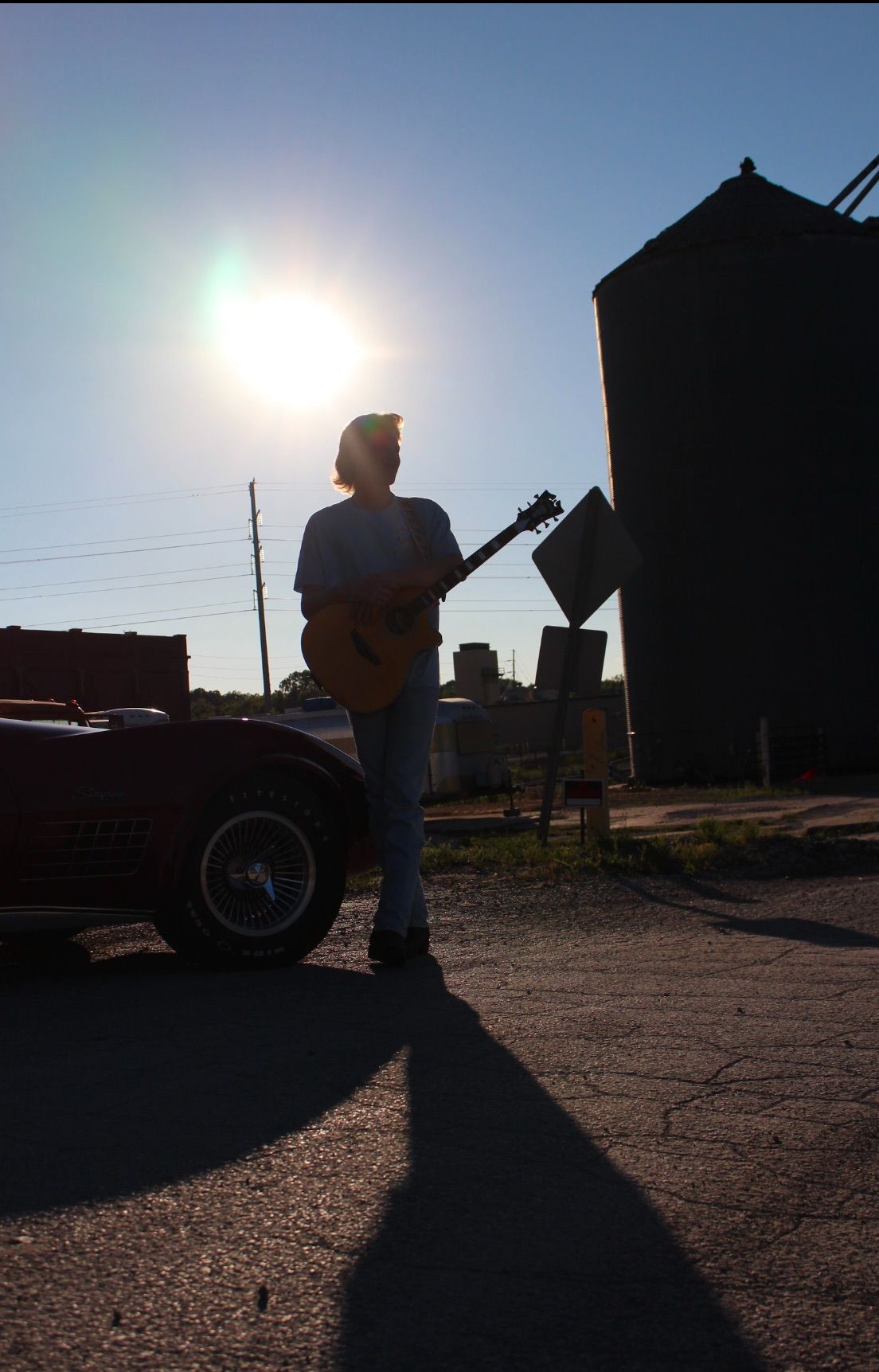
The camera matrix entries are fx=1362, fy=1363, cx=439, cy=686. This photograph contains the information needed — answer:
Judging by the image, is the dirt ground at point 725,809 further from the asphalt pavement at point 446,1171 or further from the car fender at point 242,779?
the asphalt pavement at point 446,1171

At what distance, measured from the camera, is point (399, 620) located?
489 cm

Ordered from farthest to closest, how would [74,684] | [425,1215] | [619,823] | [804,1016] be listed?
[74,684]
[619,823]
[804,1016]
[425,1215]

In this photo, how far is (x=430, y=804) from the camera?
2233cm

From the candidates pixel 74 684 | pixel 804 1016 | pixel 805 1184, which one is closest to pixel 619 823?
pixel 804 1016

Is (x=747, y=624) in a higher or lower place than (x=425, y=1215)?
higher

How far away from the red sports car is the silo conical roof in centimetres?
1984

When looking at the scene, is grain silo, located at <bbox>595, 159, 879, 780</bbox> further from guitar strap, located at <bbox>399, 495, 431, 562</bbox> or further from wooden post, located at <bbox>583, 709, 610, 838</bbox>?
guitar strap, located at <bbox>399, 495, 431, 562</bbox>

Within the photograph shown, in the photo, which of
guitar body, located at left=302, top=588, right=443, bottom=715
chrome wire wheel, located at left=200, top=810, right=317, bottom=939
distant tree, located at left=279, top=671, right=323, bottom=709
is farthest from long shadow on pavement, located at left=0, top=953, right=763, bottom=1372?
distant tree, located at left=279, top=671, right=323, bottom=709

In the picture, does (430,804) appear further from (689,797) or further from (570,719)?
(570,719)

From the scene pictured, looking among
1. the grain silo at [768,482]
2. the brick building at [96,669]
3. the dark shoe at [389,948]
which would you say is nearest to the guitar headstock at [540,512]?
the dark shoe at [389,948]

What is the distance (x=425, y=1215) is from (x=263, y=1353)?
502mm

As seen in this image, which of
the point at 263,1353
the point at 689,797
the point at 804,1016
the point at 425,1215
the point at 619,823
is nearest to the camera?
the point at 263,1353

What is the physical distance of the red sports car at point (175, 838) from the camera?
439 cm

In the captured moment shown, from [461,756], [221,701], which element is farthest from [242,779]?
[221,701]
